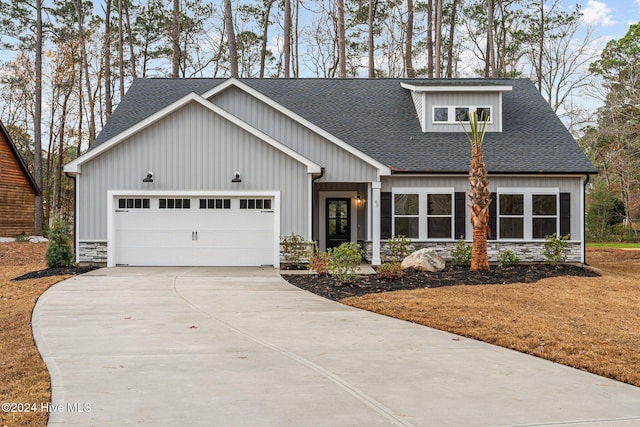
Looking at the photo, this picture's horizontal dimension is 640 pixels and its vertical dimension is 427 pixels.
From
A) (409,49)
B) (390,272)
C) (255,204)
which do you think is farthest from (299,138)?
(409,49)

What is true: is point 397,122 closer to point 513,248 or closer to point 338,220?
point 338,220

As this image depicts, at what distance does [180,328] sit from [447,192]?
36.7 feet

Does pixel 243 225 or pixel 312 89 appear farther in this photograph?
pixel 312 89

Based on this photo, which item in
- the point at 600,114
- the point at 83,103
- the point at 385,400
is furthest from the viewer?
the point at 83,103

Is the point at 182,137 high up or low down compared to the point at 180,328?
up

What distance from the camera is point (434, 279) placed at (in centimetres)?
1398

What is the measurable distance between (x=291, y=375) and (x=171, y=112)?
1180 centimetres

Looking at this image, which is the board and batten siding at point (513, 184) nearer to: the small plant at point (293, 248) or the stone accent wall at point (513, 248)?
the stone accent wall at point (513, 248)

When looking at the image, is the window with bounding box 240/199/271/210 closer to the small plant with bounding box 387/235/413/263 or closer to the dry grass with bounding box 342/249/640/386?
the small plant with bounding box 387/235/413/263

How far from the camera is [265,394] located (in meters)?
5.24

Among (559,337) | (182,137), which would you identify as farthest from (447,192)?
(559,337)

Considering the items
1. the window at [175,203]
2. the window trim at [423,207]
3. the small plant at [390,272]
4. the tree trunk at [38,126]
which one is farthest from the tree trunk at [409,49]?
the small plant at [390,272]

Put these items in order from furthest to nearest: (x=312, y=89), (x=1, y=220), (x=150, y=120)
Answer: (x=1, y=220), (x=312, y=89), (x=150, y=120)

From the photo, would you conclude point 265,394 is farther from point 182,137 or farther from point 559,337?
point 182,137
